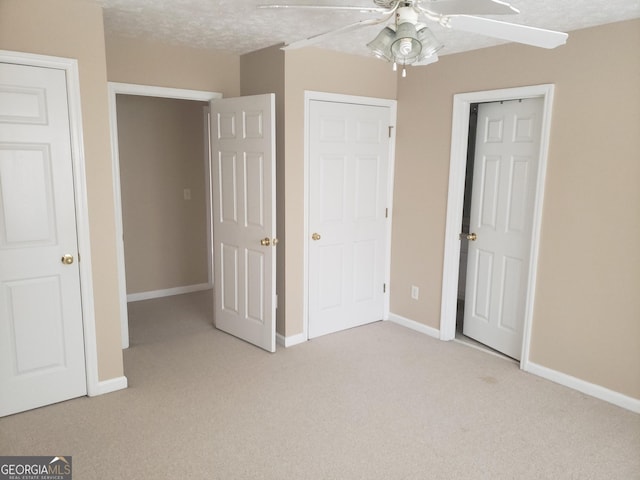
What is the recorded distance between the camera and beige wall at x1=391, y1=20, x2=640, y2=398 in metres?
2.96

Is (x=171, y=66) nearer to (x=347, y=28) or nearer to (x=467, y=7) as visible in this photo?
(x=347, y=28)

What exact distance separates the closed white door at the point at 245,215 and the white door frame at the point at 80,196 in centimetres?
118

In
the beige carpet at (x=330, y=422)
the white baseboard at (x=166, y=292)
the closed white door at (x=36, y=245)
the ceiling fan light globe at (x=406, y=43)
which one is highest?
the ceiling fan light globe at (x=406, y=43)

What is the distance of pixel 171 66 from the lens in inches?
148

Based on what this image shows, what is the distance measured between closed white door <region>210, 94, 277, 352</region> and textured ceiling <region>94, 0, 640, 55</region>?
1.55 feet

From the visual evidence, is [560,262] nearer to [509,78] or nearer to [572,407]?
[572,407]

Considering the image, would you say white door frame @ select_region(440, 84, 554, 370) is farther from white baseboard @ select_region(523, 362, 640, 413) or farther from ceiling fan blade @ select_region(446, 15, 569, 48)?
ceiling fan blade @ select_region(446, 15, 569, 48)

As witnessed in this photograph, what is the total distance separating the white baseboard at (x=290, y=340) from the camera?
3994 millimetres

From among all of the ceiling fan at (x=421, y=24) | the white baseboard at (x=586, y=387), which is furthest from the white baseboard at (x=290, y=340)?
the ceiling fan at (x=421, y=24)

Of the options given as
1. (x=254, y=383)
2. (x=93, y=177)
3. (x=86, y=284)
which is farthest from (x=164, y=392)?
(x=93, y=177)

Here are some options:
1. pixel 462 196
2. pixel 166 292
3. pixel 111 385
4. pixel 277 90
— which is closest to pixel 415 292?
pixel 462 196

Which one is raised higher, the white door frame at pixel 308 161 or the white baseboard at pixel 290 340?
the white door frame at pixel 308 161

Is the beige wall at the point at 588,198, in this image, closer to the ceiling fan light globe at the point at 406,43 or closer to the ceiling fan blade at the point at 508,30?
the ceiling fan blade at the point at 508,30

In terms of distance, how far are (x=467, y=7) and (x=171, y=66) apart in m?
2.66
